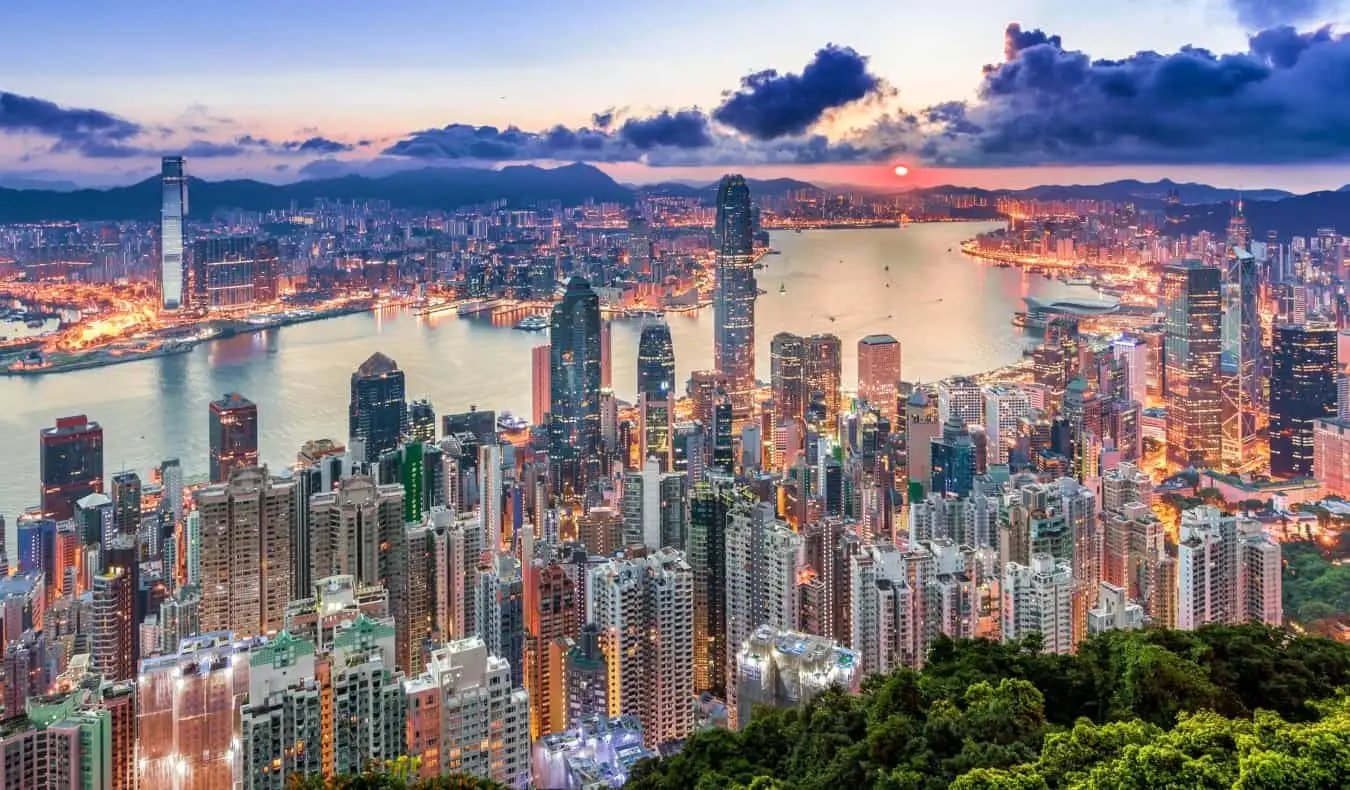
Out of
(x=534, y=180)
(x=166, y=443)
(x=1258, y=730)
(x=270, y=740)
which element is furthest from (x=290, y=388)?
(x=1258, y=730)

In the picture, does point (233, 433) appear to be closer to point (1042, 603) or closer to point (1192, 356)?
point (1042, 603)

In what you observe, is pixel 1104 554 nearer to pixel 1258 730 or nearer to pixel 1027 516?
pixel 1027 516

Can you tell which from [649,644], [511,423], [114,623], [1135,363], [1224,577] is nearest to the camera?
[649,644]

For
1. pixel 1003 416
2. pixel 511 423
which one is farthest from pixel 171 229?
pixel 1003 416

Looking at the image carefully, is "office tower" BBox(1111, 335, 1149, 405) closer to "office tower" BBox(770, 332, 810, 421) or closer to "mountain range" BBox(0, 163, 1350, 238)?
"mountain range" BBox(0, 163, 1350, 238)

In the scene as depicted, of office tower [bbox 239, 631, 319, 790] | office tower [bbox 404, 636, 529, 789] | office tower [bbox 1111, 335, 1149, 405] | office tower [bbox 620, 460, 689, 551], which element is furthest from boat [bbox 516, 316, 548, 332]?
office tower [bbox 239, 631, 319, 790]

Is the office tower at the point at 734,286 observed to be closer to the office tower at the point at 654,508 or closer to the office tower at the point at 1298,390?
the office tower at the point at 654,508
